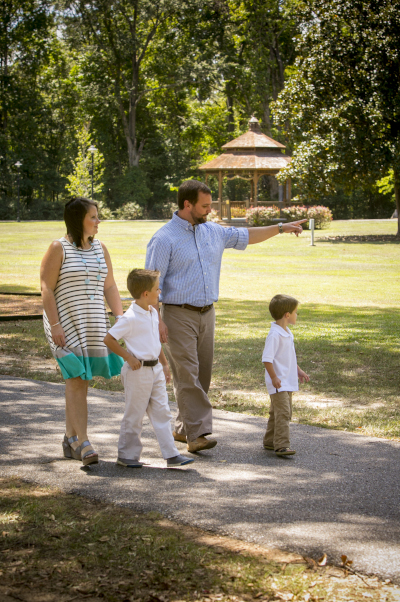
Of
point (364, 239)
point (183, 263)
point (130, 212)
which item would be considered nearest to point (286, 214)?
point (364, 239)

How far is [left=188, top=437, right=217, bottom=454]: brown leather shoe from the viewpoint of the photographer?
4.80 meters

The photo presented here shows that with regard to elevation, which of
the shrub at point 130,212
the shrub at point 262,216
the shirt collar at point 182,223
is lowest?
the shirt collar at point 182,223

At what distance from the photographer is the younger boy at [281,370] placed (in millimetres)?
4629

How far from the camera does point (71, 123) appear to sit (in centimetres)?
6159

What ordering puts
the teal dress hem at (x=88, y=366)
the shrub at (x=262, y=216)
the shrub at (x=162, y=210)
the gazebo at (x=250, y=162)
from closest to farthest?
the teal dress hem at (x=88, y=366) < the shrub at (x=262, y=216) < the gazebo at (x=250, y=162) < the shrub at (x=162, y=210)

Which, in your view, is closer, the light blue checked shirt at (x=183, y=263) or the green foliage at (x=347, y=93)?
the light blue checked shirt at (x=183, y=263)

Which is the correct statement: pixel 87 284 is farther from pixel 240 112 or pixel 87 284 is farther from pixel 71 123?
pixel 71 123

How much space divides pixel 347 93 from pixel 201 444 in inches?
1088

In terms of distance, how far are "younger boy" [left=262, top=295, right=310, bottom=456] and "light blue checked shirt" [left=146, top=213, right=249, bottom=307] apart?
0.51m

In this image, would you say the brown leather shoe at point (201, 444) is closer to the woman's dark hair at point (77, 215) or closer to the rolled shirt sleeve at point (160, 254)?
the rolled shirt sleeve at point (160, 254)

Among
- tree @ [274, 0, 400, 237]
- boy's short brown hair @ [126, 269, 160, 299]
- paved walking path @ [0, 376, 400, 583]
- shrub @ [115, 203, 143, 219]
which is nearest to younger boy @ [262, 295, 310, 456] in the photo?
paved walking path @ [0, 376, 400, 583]

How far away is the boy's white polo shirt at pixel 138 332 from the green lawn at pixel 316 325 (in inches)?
82.4

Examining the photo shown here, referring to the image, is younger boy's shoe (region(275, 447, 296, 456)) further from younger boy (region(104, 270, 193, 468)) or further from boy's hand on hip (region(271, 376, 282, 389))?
younger boy (region(104, 270, 193, 468))

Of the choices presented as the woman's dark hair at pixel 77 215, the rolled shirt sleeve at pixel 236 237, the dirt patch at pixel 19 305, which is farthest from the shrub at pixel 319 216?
the woman's dark hair at pixel 77 215
